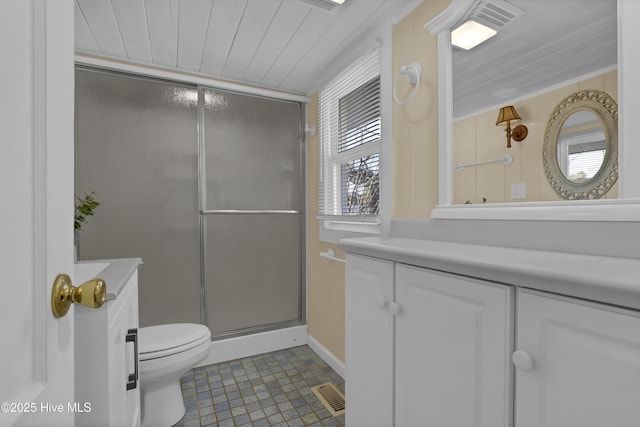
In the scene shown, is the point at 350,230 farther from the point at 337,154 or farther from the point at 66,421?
the point at 66,421

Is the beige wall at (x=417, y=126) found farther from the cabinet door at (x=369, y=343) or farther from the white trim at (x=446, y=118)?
the cabinet door at (x=369, y=343)

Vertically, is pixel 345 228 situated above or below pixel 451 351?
above

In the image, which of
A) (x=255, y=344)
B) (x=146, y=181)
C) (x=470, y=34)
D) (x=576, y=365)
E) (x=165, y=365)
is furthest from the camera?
(x=255, y=344)

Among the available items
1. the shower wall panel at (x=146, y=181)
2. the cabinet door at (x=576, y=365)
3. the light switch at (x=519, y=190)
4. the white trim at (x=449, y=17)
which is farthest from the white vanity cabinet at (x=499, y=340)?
the shower wall panel at (x=146, y=181)

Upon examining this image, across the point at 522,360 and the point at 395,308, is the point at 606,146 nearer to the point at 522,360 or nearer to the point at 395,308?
the point at 522,360

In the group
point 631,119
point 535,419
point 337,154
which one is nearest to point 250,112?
point 337,154

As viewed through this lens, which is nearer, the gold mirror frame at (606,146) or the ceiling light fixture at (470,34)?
the gold mirror frame at (606,146)

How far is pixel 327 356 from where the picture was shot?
2352 mm

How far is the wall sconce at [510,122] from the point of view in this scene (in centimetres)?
108

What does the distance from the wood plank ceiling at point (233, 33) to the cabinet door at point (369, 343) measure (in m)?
1.29

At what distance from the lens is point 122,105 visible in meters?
2.17

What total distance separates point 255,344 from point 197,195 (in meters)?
1.26

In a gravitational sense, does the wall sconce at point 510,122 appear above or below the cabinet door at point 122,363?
above

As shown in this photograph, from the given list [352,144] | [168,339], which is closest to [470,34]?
[352,144]
